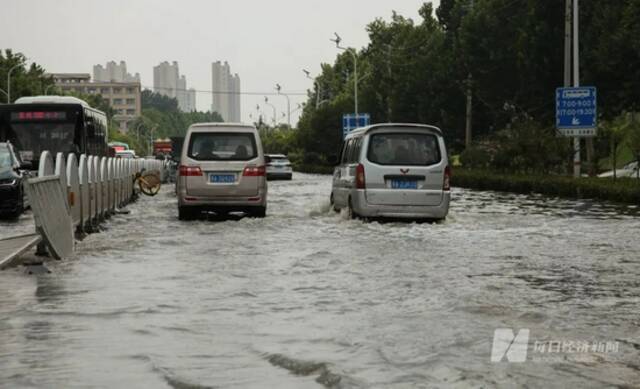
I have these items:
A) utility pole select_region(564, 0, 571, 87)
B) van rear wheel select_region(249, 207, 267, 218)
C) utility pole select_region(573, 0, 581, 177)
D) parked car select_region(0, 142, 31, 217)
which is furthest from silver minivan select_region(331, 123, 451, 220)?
utility pole select_region(564, 0, 571, 87)

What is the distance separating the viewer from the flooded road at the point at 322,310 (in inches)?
262

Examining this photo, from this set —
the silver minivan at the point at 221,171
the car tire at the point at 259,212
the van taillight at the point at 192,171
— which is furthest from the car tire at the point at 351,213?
the van taillight at the point at 192,171

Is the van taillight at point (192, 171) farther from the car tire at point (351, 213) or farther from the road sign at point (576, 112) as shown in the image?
the road sign at point (576, 112)

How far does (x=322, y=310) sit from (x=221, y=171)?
12.2m

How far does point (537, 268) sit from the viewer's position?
12406 millimetres

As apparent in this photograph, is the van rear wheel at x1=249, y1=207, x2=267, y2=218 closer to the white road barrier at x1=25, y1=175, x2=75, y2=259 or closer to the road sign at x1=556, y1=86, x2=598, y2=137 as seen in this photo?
the white road barrier at x1=25, y1=175, x2=75, y2=259

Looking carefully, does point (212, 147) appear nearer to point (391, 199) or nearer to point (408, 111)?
point (391, 199)

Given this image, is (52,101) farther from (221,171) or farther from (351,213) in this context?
(351,213)

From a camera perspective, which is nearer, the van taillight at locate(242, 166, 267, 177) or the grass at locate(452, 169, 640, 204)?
the van taillight at locate(242, 166, 267, 177)

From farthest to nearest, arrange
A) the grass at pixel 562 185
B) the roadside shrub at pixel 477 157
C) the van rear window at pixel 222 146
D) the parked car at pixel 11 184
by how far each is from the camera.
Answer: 1. the roadside shrub at pixel 477 157
2. the grass at pixel 562 185
3. the parked car at pixel 11 184
4. the van rear window at pixel 222 146

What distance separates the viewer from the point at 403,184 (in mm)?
19125

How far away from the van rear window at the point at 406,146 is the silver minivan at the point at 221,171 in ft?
9.36

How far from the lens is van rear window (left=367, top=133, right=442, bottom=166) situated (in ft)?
63.7

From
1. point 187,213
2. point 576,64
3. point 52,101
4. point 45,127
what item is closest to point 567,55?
point 576,64
